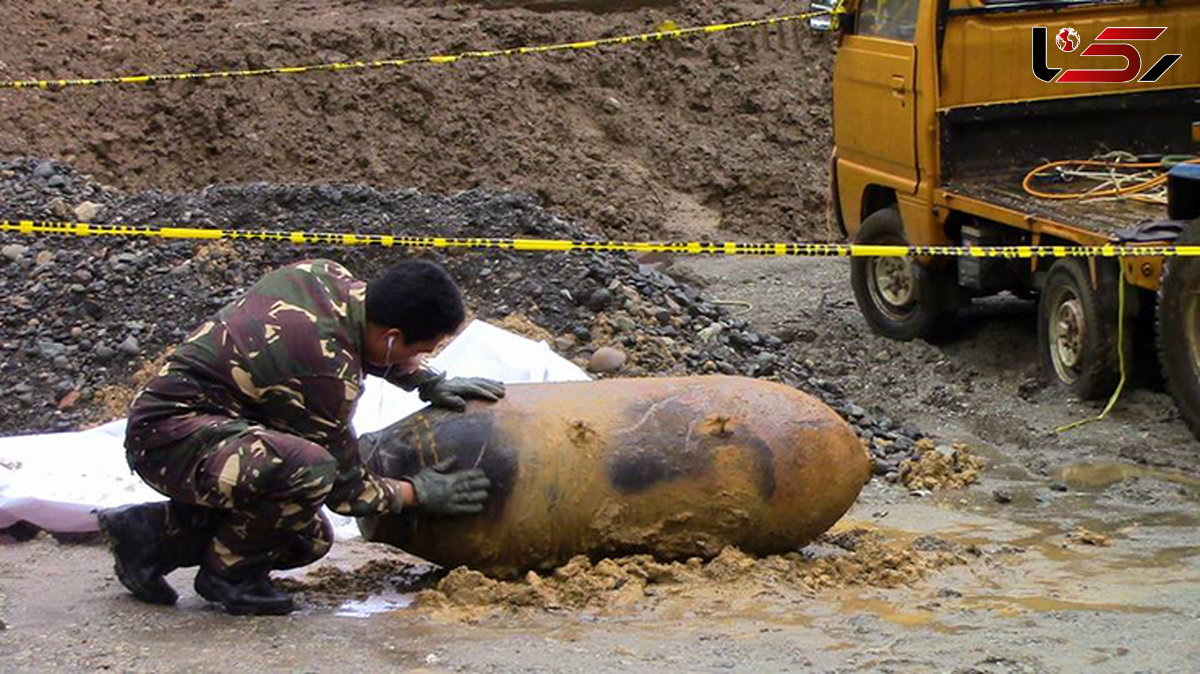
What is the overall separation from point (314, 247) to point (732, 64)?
28.0 feet

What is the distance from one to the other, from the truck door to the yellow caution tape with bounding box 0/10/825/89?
3572mm

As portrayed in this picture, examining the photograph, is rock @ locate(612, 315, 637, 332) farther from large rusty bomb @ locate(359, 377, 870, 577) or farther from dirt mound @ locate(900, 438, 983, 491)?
large rusty bomb @ locate(359, 377, 870, 577)

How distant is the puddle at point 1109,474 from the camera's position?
→ 7551mm

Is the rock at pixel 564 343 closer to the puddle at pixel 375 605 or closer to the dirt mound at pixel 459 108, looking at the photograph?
the puddle at pixel 375 605

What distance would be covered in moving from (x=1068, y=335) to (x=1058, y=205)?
0.67 m

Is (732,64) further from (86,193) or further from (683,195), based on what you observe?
(86,193)

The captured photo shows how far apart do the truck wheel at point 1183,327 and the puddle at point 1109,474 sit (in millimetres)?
362

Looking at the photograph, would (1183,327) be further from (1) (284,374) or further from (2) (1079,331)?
(1) (284,374)

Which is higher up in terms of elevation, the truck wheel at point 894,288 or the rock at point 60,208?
the rock at point 60,208

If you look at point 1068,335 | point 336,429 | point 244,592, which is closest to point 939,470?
point 1068,335

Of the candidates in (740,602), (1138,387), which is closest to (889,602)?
(740,602)

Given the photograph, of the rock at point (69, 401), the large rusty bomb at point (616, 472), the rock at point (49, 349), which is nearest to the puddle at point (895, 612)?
the large rusty bomb at point (616, 472)

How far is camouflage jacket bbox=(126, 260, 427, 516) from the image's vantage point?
17.1ft

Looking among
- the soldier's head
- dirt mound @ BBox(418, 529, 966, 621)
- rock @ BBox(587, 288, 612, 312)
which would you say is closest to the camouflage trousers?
the soldier's head
